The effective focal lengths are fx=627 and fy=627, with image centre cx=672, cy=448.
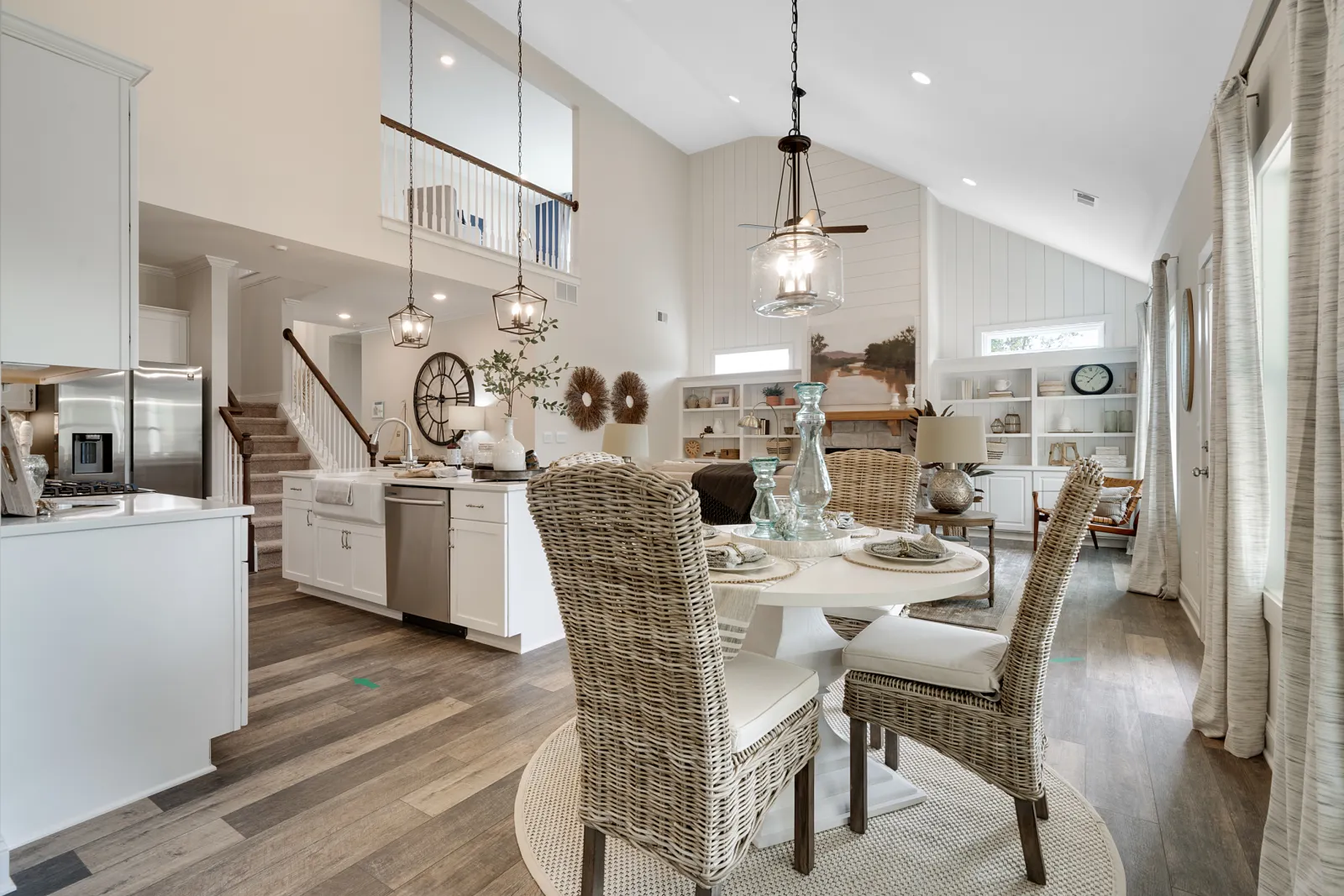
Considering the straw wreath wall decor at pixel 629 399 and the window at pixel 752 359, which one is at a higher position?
the window at pixel 752 359

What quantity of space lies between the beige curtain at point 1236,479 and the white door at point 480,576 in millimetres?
3052

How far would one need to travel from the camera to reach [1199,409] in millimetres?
3635

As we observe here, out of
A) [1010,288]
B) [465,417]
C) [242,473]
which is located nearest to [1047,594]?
[465,417]

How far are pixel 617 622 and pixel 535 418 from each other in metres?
5.74

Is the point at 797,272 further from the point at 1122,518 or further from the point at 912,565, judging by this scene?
the point at 1122,518

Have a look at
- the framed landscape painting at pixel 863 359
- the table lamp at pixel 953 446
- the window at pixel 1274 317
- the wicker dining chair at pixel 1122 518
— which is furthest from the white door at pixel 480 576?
the framed landscape painting at pixel 863 359

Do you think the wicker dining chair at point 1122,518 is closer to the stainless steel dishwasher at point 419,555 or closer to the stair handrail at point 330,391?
the stainless steel dishwasher at point 419,555

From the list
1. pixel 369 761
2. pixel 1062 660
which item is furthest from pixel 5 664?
pixel 1062 660

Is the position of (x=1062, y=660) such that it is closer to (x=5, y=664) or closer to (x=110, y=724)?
(x=110, y=724)

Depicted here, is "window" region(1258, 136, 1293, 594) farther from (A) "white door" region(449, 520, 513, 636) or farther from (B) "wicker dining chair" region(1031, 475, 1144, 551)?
(A) "white door" region(449, 520, 513, 636)

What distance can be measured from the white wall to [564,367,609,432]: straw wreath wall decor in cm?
546

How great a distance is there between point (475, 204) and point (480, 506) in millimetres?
4078

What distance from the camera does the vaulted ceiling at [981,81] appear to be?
2.82m

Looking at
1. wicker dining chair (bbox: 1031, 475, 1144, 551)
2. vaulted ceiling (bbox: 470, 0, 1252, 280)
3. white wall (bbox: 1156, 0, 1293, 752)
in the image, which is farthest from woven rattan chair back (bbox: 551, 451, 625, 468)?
wicker dining chair (bbox: 1031, 475, 1144, 551)
